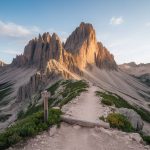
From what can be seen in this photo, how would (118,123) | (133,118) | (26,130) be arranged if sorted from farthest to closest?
(133,118) < (118,123) < (26,130)

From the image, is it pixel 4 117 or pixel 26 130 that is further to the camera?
pixel 4 117

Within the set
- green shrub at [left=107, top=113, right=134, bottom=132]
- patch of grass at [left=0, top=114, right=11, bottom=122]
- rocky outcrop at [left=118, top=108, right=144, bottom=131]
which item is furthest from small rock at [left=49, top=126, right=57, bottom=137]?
patch of grass at [left=0, top=114, right=11, bottom=122]

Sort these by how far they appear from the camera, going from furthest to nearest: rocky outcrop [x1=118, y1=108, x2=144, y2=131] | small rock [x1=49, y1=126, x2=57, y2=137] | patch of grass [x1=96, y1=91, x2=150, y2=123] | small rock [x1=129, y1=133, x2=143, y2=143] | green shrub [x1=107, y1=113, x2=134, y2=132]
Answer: patch of grass [x1=96, y1=91, x2=150, y2=123] → rocky outcrop [x1=118, y1=108, x2=144, y2=131] → green shrub [x1=107, y1=113, x2=134, y2=132] → small rock [x1=129, y1=133, x2=143, y2=143] → small rock [x1=49, y1=126, x2=57, y2=137]

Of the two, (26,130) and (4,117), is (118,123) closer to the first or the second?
(26,130)

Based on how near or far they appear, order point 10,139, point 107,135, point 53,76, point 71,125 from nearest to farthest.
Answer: point 10,139, point 107,135, point 71,125, point 53,76

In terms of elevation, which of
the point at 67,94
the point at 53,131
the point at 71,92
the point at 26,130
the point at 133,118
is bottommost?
the point at 133,118

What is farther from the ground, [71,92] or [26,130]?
[71,92]

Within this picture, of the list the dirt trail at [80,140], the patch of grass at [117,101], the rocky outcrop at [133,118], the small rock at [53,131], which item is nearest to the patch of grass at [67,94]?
the patch of grass at [117,101]

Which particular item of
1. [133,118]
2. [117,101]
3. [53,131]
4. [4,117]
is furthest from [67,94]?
[4,117]

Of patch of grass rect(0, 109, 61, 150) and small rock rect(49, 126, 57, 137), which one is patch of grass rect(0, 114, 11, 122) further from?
small rock rect(49, 126, 57, 137)

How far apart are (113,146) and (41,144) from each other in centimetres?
520

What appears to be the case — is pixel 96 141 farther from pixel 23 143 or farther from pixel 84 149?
pixel 23 143

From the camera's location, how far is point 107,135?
21359 millimetres

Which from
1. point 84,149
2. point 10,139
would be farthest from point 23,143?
point 84,149
